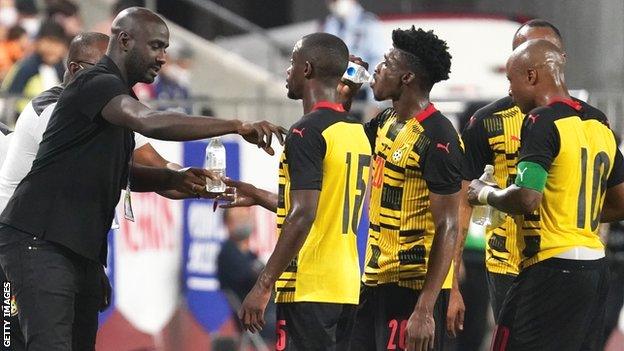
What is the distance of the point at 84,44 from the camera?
7.76 metres

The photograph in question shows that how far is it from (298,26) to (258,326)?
1138 cm

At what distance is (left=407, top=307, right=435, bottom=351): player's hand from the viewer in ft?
22.0

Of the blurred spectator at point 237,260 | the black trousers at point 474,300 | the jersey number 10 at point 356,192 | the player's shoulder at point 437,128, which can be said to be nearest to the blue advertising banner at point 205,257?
the blurred spectator at point 237,260

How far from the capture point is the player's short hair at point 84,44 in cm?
773

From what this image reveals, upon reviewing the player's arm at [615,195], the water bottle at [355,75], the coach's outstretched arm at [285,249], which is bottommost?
the coach's outstretched arm at [285,249]

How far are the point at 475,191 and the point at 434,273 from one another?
49 cm

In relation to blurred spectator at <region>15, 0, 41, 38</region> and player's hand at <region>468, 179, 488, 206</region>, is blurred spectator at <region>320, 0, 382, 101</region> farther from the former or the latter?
player's hand at <region>468, 179, 488, 206</region>

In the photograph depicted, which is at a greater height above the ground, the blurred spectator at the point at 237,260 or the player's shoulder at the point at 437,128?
the player's shoulder at the point at 437,128

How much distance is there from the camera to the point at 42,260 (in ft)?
21.6

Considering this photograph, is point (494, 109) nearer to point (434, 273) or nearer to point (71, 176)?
point (434, 273)

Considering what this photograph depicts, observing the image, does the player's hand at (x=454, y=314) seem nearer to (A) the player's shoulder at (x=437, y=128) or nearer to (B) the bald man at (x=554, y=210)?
Answer: (B) the bald man at (x=554, y=210)

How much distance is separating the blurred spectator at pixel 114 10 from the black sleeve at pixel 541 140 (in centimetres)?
834

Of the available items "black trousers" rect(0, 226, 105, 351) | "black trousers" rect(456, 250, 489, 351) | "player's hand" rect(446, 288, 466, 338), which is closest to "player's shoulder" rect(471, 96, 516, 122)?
"player's hand" rect(446, 288, 466, 338)

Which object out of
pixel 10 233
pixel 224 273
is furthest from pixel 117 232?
pixel 10 233
